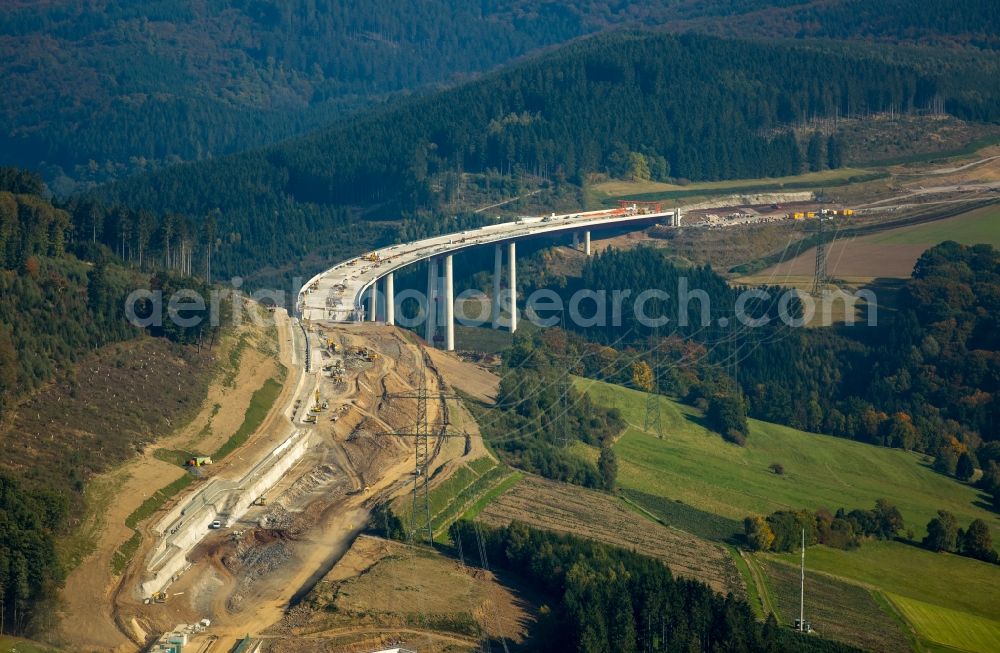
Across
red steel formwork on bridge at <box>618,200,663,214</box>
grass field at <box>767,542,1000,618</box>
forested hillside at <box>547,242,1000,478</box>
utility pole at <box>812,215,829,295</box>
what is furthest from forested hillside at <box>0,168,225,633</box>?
red steel formwork on bridge at <box>618,200,663,214</box>

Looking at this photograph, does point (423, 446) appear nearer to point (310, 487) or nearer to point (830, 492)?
point (310, 487)

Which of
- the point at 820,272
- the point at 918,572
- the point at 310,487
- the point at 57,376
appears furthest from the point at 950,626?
the point at 820,272

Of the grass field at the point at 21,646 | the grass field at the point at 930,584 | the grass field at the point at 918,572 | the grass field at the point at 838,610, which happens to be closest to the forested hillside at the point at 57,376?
the grass field at the point at 21,646

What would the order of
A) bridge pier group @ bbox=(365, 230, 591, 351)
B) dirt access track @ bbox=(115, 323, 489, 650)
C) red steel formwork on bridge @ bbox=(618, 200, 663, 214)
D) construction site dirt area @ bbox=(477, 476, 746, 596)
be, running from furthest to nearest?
red steel formwork on bridge @ bbox=(618, 200, 663, 214) → bridge pier group @ bbox=(365, 230, 591, 351) → construction site dirt area @ bbox=(477, 476, 746, 596) → dirt access track @ bbox=(115, 323, 489, 650)

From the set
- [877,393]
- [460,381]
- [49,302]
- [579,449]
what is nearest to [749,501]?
[579,449]

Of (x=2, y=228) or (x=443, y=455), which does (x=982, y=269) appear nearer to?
(x=443, y=455)

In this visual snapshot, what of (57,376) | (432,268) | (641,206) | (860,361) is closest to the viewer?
(57,376)

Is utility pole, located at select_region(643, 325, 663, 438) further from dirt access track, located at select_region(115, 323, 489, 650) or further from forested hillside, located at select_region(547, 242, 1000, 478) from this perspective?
dirt access track, located at select_region(115, 323, 489, 650)

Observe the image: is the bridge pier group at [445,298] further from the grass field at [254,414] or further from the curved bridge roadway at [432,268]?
the grass field at [254,414]
